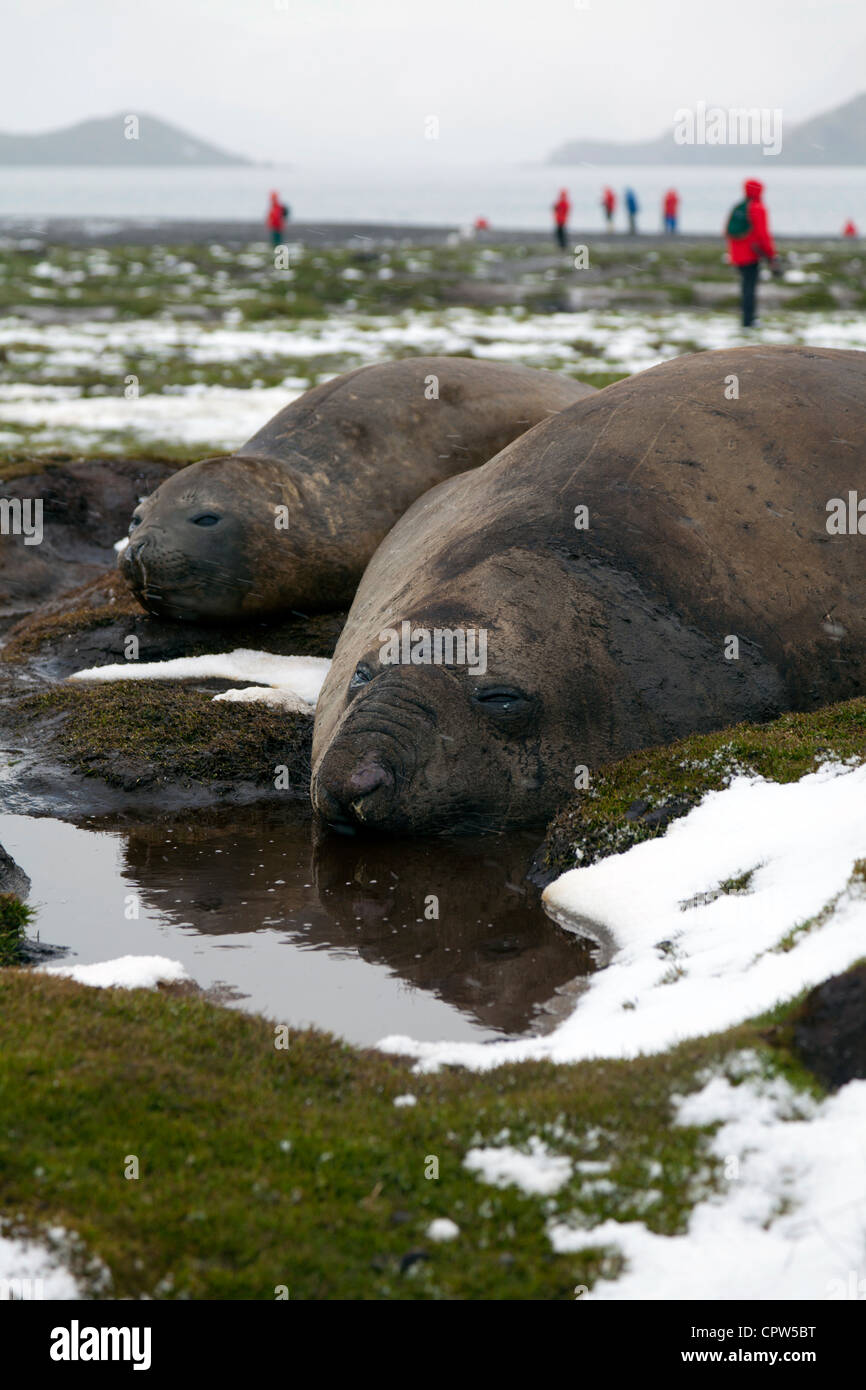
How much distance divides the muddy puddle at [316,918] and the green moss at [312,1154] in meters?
0.78

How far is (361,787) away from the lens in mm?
7969

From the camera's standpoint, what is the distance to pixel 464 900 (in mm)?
7508

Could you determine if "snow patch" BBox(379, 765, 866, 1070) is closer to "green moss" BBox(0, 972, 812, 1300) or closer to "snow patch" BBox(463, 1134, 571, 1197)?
"green moss" BBox(0, 972, 812, 1300)

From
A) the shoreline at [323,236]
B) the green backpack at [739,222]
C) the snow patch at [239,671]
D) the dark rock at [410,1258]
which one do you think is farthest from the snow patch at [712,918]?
the shoreline at [323,236]

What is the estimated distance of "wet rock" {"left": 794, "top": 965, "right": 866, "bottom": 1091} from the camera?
15.7ft

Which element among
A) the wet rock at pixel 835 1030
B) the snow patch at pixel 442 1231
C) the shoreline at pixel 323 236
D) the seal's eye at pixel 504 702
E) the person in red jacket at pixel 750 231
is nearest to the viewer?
the snow patch at pixel 442 1231

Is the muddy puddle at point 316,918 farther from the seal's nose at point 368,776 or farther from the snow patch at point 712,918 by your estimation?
the seal's nose at point 368,776

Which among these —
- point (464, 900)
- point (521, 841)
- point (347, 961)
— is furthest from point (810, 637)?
point (347, 961)

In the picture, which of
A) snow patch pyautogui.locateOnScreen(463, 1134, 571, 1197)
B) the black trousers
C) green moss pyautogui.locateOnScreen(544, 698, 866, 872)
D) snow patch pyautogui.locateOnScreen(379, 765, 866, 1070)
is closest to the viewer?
snow patch pyautogui.locateOnScreen(463, 1134, 571, 1197)

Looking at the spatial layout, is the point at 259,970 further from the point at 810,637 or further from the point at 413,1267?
the point at 810,637

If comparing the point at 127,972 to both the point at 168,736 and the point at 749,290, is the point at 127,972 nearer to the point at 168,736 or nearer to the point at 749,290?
the point at 168,736

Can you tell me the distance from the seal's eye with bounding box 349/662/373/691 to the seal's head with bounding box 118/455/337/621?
12.4 feet

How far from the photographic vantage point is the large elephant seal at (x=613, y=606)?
26.7 feet

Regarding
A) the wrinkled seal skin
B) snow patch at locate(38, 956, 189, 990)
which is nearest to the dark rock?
snow patch at locate(38, 956, 189, 990)
